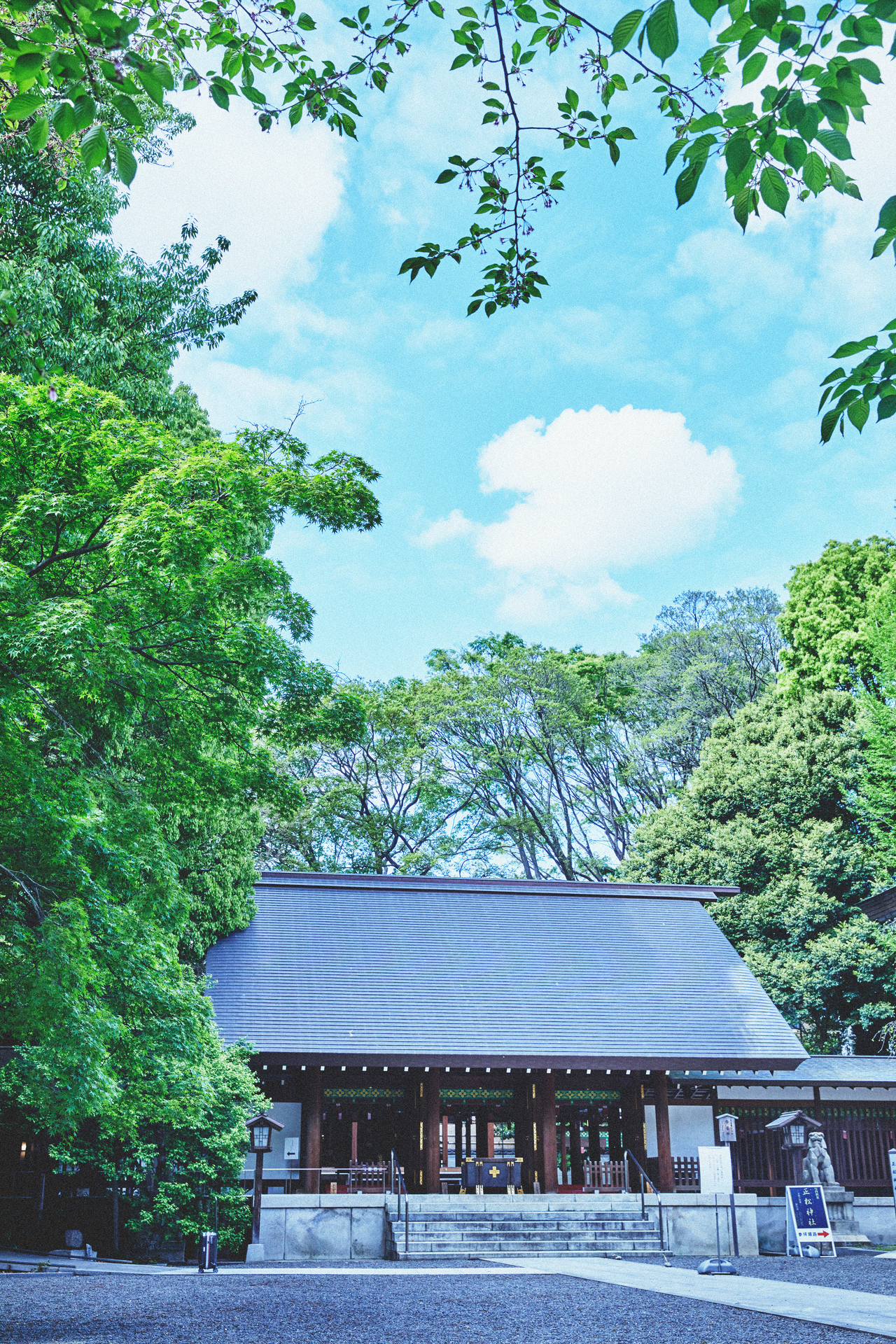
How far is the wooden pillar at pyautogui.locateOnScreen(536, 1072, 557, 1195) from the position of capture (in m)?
18.1

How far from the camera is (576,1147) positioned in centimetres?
2017

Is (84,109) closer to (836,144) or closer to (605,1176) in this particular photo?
(836,144)

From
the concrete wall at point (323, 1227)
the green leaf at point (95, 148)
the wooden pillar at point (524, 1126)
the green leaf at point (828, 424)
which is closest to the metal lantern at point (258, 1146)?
the concrete wall at point (323, 1227)

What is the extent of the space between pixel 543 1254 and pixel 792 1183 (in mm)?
5759

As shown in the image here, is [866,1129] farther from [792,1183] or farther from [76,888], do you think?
[76,888]

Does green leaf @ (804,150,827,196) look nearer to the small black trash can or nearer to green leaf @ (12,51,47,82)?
green leaf @ (12,51,47,82)

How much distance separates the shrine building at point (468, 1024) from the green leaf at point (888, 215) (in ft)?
53.7

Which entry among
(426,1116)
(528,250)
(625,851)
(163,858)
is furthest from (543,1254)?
(625,851)

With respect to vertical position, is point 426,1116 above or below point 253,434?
below

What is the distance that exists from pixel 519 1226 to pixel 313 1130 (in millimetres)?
3989

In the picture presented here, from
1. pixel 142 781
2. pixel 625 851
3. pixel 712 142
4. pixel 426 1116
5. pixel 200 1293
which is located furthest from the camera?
pixel 625 851

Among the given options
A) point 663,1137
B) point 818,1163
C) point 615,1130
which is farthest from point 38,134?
point 615,1130

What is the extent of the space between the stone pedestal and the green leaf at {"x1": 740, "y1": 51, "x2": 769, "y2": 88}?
60.7 ft

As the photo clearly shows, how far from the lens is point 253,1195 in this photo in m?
15.0
